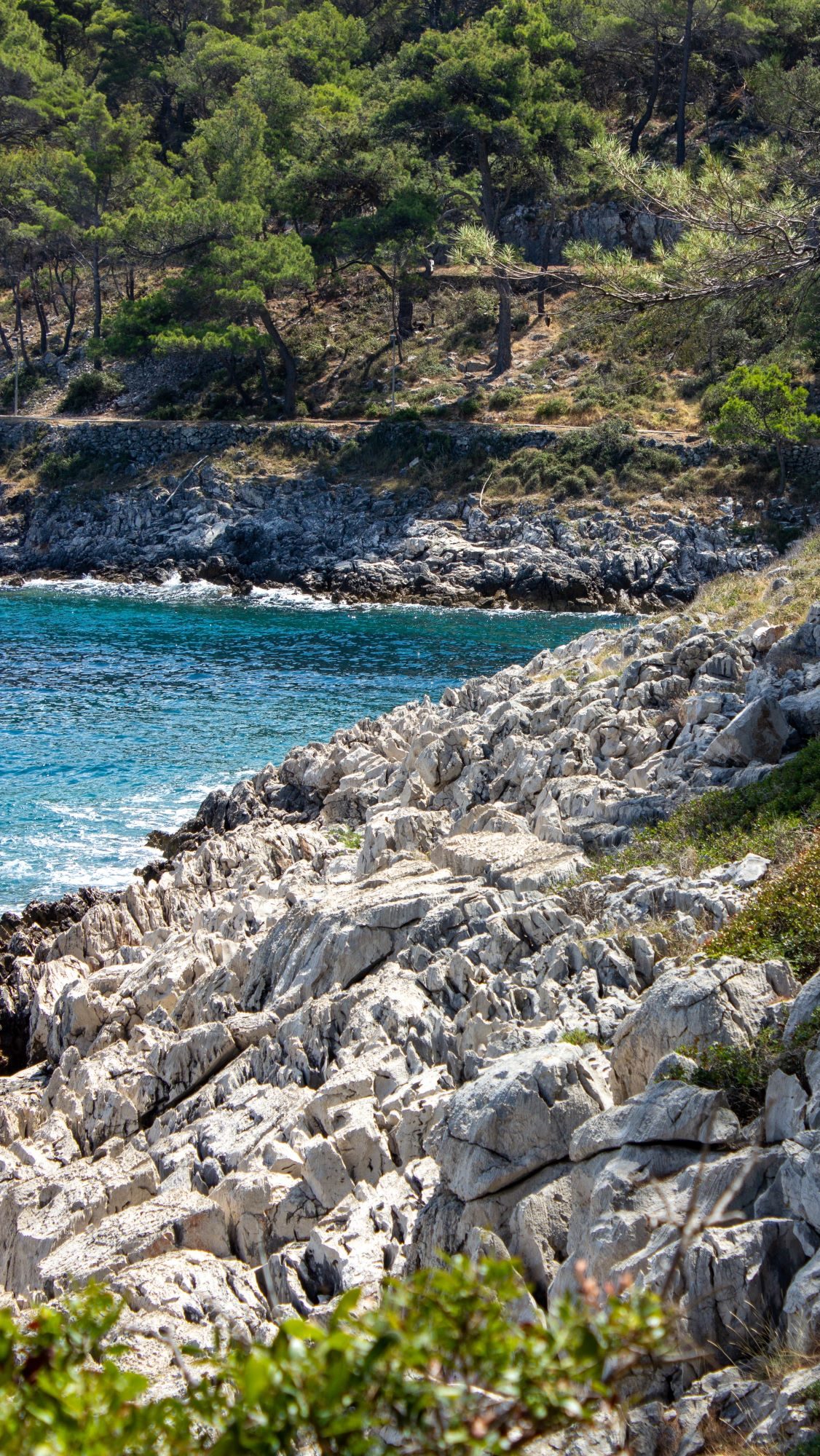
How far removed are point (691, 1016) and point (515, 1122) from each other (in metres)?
1.55

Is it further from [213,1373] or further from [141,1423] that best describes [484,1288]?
[213,1373]

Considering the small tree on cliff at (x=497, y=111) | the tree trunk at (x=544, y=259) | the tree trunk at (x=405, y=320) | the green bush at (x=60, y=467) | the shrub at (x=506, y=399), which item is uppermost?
the small tree on cliff at (x=497, y=111)

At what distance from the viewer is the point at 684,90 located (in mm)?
69688

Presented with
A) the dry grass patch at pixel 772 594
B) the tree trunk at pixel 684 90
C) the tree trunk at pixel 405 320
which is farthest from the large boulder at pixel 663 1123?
the tree trunk at pixel 684 90

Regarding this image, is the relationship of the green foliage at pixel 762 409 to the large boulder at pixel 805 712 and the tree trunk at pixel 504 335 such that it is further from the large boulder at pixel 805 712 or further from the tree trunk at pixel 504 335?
the large boulder at pixel 805 712

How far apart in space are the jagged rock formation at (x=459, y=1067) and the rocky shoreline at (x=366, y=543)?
109 ft

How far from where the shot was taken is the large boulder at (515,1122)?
8.52 metres

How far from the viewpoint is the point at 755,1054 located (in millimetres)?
8234

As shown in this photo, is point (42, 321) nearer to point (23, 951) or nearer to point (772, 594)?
point (772, 594)

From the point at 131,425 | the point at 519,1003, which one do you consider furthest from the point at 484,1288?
the point at 131,425

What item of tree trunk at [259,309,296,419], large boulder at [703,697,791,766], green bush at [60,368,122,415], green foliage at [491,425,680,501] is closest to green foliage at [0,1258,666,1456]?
large boulder at [703,697,791,766]

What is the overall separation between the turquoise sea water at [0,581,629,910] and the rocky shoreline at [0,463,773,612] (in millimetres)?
2084

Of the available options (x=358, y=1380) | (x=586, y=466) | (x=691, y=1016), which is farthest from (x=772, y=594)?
(x=586, y=466)

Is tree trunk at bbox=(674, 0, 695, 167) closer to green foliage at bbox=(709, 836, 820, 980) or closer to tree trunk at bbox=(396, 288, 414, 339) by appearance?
tree trunk at bbox=(396, 288, 414, 339)
